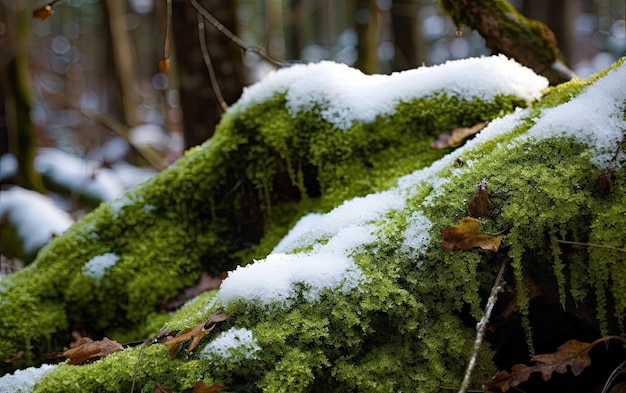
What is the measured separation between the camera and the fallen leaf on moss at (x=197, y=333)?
164cm

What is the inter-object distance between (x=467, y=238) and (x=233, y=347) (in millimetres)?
839

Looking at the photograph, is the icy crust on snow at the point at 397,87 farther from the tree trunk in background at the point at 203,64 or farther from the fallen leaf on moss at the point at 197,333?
the tree trunk in background at the point at 203,64

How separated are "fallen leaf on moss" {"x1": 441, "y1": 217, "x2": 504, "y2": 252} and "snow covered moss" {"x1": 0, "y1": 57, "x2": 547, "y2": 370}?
0.86 metres

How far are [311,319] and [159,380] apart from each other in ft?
1.70

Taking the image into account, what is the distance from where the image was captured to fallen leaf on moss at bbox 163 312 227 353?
1641mm

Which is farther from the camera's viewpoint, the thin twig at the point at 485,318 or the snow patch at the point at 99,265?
the snow patch at the point at 99,265

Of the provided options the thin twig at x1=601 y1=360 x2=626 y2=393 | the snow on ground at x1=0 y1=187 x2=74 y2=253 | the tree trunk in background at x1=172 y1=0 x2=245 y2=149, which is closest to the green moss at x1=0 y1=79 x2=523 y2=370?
the thin twig at x1=601 y1=360 x2=626 y2=393

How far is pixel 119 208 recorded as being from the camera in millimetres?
2809

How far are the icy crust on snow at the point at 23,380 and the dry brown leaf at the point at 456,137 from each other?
194 centimetres

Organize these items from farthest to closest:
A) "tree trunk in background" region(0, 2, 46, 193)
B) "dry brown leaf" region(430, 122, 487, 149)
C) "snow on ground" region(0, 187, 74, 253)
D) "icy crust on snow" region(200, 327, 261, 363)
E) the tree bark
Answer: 1. "tree trunk in background" region(0, 2, 46, 193)
2. "snow on ground" region(0, 187, 74, 253)
3. the tree bark
4. "dry brown leaf" region(430, 122, 487, 149)
5. "icy crust on snow" region(200, 327, 261, 363)

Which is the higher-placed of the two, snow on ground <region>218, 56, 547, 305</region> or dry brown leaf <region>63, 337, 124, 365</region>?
snow on ground <region>218, 56, 547, 305</region>

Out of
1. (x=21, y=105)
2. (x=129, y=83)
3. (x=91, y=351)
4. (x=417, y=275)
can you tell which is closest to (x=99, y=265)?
(x=91, y=351)

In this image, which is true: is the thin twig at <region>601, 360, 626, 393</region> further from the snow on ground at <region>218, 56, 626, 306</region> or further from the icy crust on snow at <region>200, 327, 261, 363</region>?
the icy crust on snow at <region>200, 327, 261, 363</region>

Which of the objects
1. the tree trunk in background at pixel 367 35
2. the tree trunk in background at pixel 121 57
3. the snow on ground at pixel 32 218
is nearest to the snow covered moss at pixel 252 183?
the snow on ground at pixel 32 218
